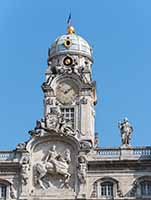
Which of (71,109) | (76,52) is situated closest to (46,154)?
(71,109)

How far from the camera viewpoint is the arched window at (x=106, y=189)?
75750 mm

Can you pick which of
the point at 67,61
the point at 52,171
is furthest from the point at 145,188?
the point at 67,61

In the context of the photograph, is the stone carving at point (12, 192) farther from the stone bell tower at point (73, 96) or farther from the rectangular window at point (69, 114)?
the rectangular window at point (69, 114)

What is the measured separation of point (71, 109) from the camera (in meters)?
83.9

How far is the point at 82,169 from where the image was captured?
250 ft

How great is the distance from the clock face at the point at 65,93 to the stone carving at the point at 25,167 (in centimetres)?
913

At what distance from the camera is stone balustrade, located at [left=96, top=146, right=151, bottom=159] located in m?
77.2

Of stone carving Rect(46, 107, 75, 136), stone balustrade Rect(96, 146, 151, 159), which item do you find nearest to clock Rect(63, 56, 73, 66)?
stone carving Rect(46, 107, 75, 136)

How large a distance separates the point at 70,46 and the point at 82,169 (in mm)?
17106

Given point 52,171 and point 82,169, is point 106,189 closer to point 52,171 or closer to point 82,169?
point 82,169

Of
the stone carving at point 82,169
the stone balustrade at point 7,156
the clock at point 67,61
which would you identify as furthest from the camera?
the clock at point 67,61

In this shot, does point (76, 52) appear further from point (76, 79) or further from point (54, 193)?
point (54, 193)

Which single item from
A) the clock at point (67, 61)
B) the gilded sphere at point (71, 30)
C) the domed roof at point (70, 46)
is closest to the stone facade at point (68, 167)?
the clock at point (67, 61)

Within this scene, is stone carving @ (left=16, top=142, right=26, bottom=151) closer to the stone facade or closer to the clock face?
the stone facade
